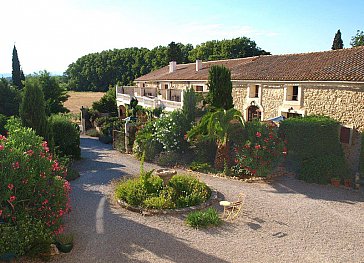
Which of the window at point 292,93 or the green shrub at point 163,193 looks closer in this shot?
the green shrub at point 163,193

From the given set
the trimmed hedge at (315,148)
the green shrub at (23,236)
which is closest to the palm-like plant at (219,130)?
the trimmed hedge at (315,148)

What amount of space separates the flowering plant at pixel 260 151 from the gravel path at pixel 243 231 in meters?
1.25

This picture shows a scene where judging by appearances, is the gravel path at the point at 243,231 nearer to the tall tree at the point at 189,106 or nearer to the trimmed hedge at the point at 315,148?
the trimmed hedge at the point at 315,148

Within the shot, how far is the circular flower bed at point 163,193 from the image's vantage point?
11.7m

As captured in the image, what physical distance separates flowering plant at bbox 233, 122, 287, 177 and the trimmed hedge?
1217mm

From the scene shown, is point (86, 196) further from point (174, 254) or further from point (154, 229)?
point (174, 254)

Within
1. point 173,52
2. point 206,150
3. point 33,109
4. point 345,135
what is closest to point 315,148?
point 345,135

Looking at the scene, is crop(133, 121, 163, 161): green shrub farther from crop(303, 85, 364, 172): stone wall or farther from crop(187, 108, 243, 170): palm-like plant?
crop(303, 85, 364, 172): stone wall

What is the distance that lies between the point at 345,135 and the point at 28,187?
16759 millimetres

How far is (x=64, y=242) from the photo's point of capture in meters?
8.77

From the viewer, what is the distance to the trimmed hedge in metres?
15.8

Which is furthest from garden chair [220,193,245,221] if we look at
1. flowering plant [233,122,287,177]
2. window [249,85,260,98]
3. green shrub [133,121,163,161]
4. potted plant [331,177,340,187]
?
window [249,85,260,98]

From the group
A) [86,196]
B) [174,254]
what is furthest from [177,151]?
[174,254]

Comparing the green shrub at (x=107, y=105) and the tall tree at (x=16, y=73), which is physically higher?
the tall tree at (x=16, y=73)
